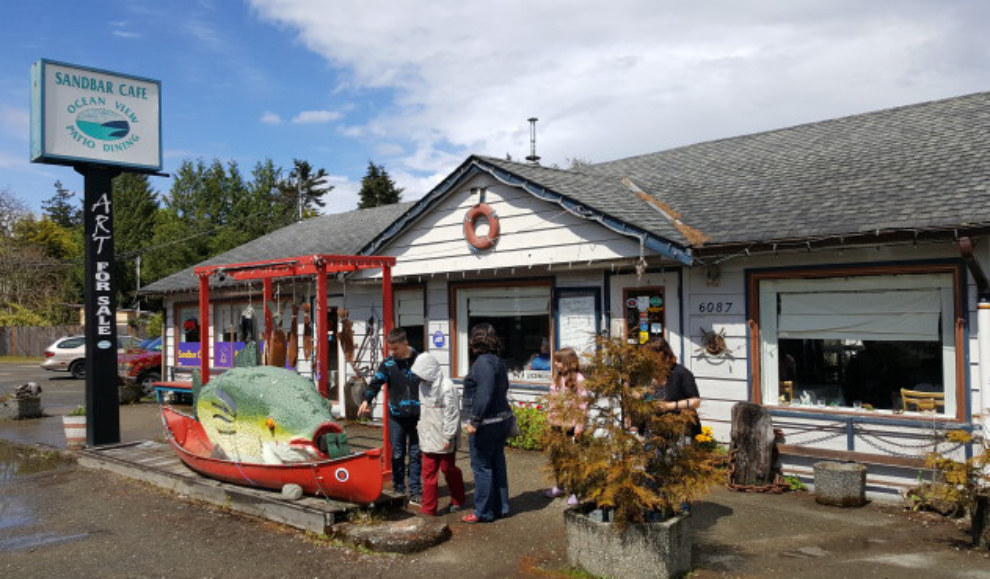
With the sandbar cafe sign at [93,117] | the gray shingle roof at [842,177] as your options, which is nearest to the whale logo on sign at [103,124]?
the sandbar cafe sign at [93,117]

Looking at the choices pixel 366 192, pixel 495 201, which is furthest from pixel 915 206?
pixel 366 192

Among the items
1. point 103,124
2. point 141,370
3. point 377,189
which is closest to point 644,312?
point 103,124

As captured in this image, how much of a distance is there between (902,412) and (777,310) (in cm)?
166

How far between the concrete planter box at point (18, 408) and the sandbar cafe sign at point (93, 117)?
7.31 metres

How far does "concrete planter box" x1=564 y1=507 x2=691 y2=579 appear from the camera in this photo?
5055 mm

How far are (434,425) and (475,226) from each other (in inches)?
196

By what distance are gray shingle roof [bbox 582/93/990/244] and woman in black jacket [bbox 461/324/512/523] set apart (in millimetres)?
3297

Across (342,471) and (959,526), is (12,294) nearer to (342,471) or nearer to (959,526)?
(342,471)

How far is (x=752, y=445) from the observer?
26.5 ft

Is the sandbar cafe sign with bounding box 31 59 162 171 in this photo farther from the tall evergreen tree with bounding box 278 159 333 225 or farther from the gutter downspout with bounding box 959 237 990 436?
the tall evergreen tree with bounding box 278 159 333 225

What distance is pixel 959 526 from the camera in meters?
6.60

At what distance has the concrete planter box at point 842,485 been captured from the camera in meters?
7.35

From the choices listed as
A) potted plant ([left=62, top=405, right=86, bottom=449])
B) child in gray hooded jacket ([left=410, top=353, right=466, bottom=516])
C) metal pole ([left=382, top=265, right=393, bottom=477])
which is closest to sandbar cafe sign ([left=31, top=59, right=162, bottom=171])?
potted plant ([left=62, top=405, right=86, bottom=449])

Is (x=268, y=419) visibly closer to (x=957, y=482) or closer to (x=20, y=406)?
(x=957, y=482)
